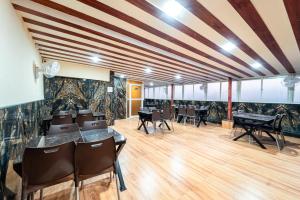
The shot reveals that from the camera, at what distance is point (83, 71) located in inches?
204

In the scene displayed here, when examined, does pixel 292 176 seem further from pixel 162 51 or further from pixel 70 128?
pixel 70 128

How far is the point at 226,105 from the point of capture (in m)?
6.84

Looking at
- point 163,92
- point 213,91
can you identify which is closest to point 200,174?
point 213,91

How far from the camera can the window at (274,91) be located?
18.8 ft

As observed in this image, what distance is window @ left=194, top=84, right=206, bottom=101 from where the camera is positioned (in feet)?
27.0

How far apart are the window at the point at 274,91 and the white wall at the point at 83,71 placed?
667 cm

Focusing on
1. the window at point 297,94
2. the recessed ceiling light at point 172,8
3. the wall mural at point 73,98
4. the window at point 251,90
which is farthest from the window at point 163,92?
the recessed ceiling light at point 172,8

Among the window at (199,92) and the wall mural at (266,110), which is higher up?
the window at (199,92)

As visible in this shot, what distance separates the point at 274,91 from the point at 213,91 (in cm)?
256

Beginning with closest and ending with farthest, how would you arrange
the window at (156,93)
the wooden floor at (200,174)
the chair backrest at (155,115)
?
the wooden floor at (200,174) < the chair backrest at (155,115) < the window at (156,93)

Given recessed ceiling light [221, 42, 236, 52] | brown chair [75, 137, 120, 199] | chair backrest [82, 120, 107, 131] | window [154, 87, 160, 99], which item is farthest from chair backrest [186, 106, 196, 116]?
window [154, 87, 160, 99]

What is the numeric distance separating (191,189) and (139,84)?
741cm

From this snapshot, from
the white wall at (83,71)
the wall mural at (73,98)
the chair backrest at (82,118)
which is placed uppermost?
the white wall at (83,71)

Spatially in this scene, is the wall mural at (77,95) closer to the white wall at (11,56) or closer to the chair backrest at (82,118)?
the chair backrest at (82,118)
